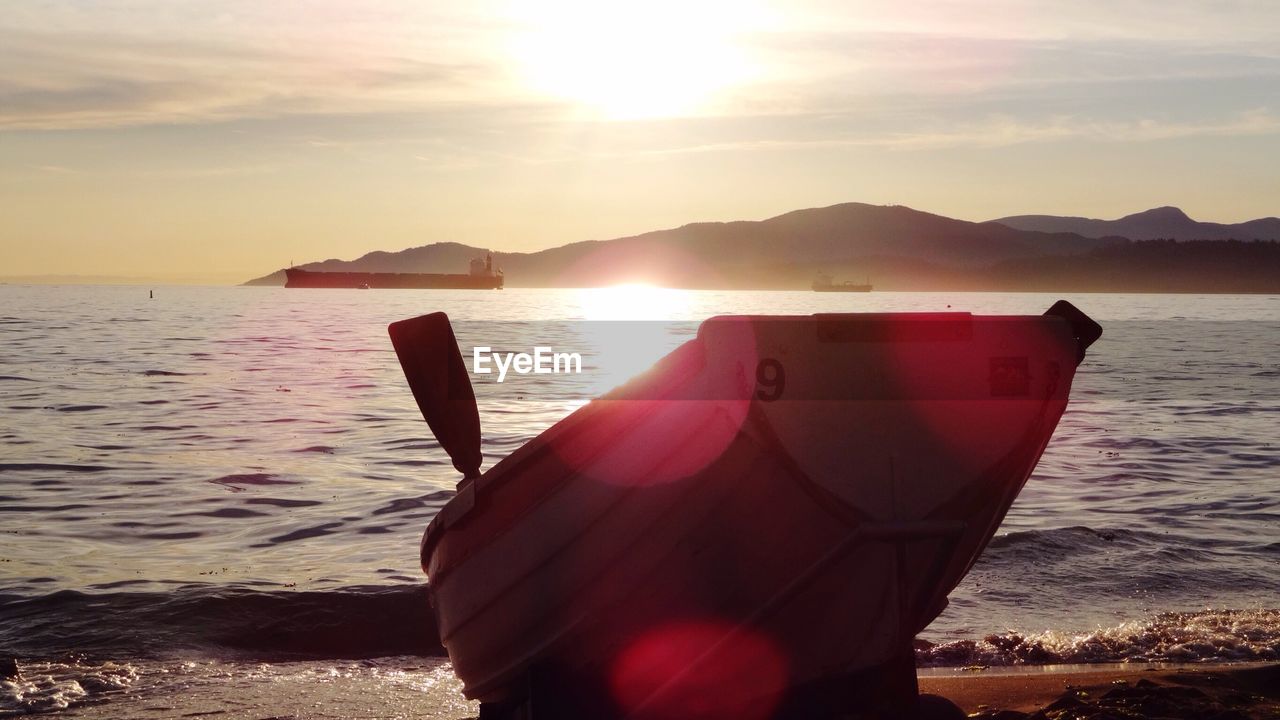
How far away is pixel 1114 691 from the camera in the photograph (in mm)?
6621

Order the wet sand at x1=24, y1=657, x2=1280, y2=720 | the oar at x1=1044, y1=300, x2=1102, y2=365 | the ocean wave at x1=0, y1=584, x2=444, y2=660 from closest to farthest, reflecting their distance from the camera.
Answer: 1. the oar at x1=1044, y1=300, x2=1102, y2=365
2. the wet sand at x1=24, y1=657, x2=1280, y2=720
3. the ocean wave at x1=0, y1=584, x2=444, y2=660

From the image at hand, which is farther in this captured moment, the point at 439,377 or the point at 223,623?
the point at 223,623

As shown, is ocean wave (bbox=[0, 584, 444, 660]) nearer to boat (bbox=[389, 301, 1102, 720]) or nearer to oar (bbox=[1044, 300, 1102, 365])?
boat (bbox=[389, 301, 1102, 720])

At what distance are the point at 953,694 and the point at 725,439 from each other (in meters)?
3.30

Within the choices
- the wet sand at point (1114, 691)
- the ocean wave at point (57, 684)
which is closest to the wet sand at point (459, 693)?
the wet sand at point (1114, 691)

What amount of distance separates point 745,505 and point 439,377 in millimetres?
1453

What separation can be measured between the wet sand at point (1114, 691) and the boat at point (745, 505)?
1825 millimetres

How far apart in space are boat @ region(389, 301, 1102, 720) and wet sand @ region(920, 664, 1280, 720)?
183 centimetres

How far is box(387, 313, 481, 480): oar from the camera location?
517cm

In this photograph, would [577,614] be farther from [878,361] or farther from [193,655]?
[193,655]

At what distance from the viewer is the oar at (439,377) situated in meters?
5.17

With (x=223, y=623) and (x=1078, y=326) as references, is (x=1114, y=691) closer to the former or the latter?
(x=1078, y=326)

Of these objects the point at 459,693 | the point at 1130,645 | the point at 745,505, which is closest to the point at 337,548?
the point at 459,693

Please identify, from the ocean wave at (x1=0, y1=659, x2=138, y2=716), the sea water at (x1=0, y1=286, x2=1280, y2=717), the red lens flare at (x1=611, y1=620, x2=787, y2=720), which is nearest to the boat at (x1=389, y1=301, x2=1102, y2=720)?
the red lens flare at (x1=611, y1=620, x2=787, y2=720)
